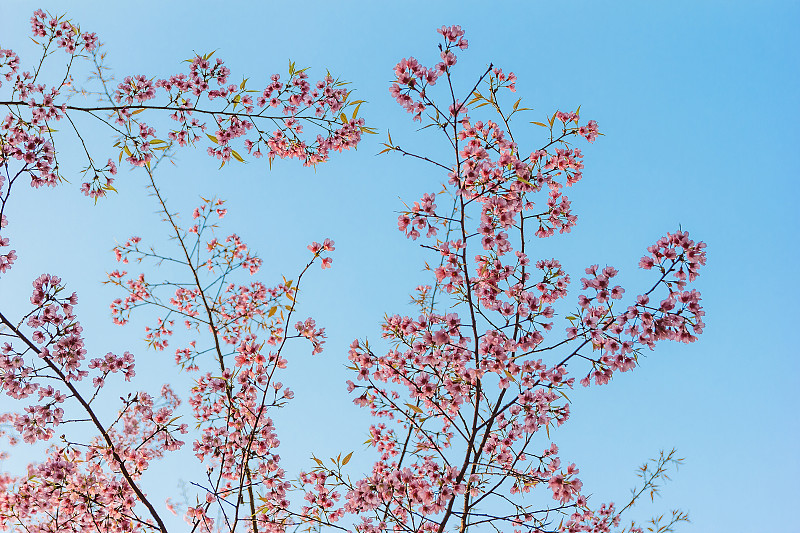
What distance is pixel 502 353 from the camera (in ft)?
9.35

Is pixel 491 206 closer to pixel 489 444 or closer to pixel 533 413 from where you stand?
pixel 533 413

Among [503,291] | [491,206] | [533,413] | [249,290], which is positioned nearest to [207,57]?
[249,290]

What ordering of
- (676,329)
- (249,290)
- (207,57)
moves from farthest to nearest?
1. (249,290)
2. (207,57)
3. (676,329)

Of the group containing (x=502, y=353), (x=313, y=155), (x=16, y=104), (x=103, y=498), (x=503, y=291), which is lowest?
(x=103, y=498)

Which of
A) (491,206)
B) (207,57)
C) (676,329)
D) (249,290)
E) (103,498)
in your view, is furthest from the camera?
(249,290)

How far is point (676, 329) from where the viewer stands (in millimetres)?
2799

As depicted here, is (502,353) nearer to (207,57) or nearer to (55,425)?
(55,425)

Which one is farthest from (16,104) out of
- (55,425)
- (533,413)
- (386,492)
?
(533,413)

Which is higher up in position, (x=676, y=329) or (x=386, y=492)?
(x=676, y=329)

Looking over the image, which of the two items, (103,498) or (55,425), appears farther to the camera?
(103,498)

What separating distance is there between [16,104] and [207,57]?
128 cm

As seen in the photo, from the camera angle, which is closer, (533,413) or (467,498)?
(533,413)

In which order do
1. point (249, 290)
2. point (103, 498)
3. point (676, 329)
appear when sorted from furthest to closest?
1. point (249, 290)
2. point (103, 498)
3. point (676, 329)

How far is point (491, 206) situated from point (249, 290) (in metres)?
2.89
